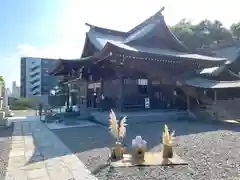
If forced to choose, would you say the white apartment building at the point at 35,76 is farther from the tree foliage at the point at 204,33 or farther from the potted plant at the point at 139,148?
the potted plant at the point at 139,148

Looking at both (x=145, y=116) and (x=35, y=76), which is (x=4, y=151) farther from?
(x=35, y=76)

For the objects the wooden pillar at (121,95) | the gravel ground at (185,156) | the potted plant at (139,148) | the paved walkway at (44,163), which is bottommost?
the paved walkway at (44,163)

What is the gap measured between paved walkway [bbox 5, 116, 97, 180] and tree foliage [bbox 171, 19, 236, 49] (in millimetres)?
25867

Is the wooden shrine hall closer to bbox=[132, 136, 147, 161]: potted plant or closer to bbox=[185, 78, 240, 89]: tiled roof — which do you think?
bbox=[185, 78, 240, 89]: tiled roof

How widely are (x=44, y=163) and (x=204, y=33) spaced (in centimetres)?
2996

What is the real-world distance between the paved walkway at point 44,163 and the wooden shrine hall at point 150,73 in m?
5.18

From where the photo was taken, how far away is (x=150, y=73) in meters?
12.2

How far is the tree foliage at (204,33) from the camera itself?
29.2m

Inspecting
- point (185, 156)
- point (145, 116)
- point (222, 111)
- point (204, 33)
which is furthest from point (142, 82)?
point (204, 33)

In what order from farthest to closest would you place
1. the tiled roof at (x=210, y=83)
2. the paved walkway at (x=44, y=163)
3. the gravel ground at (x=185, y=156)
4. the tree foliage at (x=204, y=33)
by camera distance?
the tree foliage at (x=204, y=33) → the tiled roof at (x=210, y=83) → the paved walkway at (x=44, y=163) → the gravel ground at (x=185, y=156)

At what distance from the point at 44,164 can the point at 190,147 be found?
12.3ft

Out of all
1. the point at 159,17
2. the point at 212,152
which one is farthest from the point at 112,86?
the point at 212,152

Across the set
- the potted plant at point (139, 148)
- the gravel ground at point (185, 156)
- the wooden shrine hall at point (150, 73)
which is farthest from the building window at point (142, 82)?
the potted plant at point (139, 148)

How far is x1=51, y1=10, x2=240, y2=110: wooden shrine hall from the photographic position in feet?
37.6
